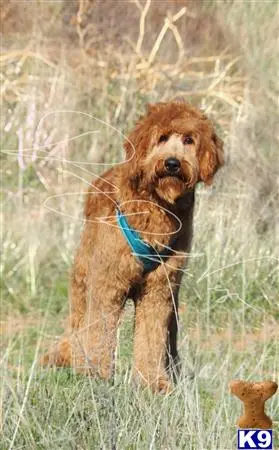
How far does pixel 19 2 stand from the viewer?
38.3ft

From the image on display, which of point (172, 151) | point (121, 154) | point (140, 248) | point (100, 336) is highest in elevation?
point (172, 151)

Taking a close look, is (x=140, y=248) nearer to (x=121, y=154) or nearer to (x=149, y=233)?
(x=149, y=233)

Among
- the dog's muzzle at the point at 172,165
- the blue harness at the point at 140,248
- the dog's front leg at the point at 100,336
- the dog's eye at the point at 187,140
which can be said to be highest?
the dog's eye at the point at 187,140

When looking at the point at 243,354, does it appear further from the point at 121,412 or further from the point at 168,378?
the point at 121,412

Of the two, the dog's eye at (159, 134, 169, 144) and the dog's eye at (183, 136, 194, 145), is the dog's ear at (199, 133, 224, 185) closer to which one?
the dog's eye at (183, 136, 194, 145)

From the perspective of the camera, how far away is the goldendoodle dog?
6.20 metres

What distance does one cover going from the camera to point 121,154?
404 inches

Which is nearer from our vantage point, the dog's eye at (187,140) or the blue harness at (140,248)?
the dog's eye at (187,140)

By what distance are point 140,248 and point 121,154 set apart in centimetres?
393

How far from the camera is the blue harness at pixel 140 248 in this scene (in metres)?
6.38

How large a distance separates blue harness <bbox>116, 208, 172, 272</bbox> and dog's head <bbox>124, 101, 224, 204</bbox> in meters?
0.19

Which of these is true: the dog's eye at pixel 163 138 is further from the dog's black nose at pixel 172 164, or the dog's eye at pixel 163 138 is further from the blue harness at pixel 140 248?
the blue harness at pixel 140 248

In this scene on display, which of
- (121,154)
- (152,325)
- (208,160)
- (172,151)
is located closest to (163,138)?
(172,151)

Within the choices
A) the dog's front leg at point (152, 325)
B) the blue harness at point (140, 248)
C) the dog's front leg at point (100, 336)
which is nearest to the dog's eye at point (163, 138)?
the blue harness at point (140, 248)
